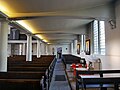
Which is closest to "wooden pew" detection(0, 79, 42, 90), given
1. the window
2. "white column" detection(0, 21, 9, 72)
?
"white column" detection(0, 21, 9, 72)

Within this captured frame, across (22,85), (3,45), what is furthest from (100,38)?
(22,85)

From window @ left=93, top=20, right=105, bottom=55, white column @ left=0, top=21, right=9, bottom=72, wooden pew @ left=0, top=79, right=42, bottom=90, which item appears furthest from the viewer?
window @ left=93, top=20, right=105, bottom=55

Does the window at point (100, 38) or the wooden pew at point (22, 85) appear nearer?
the wooden pew at point (22, 85)

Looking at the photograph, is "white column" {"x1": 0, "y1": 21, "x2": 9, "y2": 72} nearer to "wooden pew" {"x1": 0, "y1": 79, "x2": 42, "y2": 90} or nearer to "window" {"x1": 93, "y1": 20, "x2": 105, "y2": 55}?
"wooden pew" {"x1": 0, "y1": 79, "x2": 42, "y2": 90}

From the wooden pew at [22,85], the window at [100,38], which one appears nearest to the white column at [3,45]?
the wooden pew at [22,85]

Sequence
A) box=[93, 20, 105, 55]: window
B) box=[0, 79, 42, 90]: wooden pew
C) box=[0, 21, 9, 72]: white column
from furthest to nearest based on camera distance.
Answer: box=[93, 20, 105, 55]: window
box=[0, 21, 9, 72]: white column
box=[0, 79, 42, 90]: wooden pew

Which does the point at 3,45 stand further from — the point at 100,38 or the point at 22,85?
the point at 100,38

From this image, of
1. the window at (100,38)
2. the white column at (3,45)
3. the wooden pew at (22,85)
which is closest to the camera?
the wooden pew at (22,85)

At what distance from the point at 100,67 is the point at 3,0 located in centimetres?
488

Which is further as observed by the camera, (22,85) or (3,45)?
(3,45)

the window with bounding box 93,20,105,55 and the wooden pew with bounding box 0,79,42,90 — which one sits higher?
the window with bounding box 93,20,105,55

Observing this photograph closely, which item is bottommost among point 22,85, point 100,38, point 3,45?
point 22,85

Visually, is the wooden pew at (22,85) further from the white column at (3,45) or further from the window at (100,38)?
the window at (100,38)

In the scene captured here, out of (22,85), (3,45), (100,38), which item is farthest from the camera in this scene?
(100,38)
